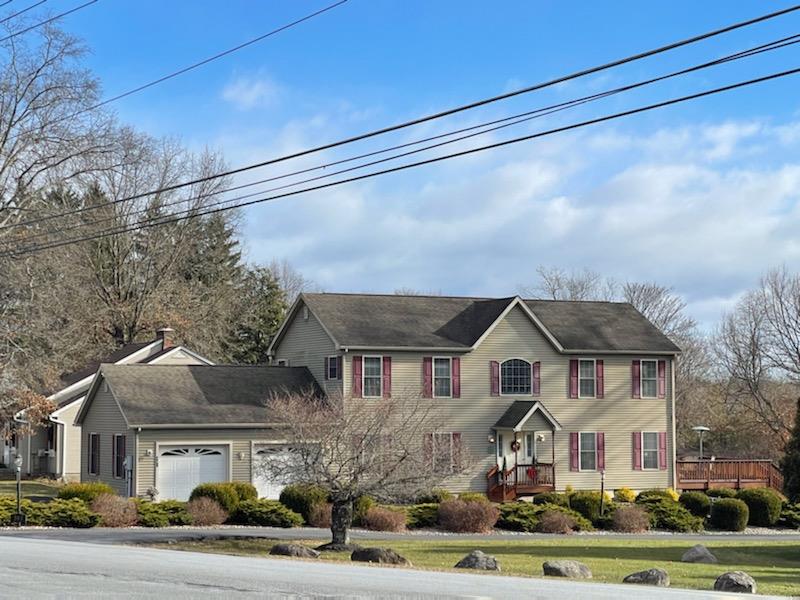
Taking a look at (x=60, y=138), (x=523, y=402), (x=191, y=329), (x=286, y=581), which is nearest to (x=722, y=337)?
(x=523, y=402)

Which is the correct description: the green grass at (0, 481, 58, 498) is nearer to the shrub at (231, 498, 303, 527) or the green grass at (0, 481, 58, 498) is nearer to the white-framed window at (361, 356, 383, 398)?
the shrub at (231, 498, 303, 527)

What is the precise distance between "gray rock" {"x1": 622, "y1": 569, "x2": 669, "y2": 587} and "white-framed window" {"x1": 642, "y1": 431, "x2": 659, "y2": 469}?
28404 millimetres

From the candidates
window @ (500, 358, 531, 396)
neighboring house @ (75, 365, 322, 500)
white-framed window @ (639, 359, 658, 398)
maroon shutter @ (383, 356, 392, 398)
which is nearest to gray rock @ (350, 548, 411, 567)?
neighboring house @ (75, 365, 322, 500)

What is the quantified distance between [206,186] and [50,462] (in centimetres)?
1612

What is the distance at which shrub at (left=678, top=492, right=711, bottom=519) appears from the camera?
41000mm

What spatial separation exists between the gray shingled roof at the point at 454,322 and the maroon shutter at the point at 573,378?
69cm

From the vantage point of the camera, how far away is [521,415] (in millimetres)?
46125

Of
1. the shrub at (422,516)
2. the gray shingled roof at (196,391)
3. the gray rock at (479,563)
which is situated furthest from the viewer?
the gray shingled roof at (196,391)

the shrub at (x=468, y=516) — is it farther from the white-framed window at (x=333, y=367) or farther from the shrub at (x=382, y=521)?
the white-framed window at (x=333, y=367)

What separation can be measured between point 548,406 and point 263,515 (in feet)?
54.5

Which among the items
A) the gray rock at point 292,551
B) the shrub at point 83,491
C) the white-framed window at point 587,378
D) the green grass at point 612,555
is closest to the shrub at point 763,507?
the green grass at point 612,555

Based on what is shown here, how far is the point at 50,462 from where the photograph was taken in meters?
53.8

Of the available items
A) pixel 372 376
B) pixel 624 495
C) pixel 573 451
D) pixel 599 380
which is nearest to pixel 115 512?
pixel 372 376

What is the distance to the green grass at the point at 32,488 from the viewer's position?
43562 millimetres
